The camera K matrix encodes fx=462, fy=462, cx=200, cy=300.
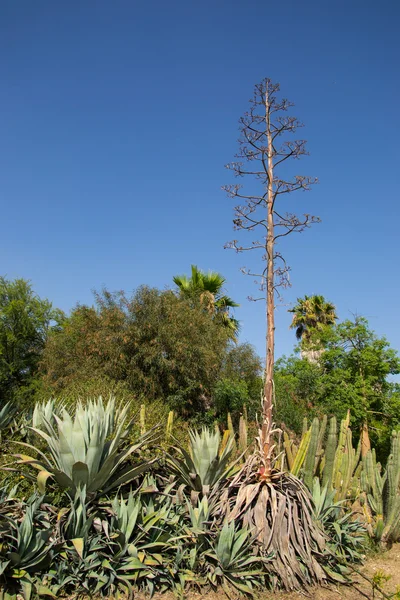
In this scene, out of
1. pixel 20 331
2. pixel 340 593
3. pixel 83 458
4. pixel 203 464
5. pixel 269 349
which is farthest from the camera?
pixel 20 331

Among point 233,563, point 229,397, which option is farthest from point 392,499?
point 229,397

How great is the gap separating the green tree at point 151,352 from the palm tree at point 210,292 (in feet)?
9.55

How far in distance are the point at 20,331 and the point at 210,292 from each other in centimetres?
1007

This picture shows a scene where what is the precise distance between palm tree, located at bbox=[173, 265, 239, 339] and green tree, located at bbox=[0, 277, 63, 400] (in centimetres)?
792

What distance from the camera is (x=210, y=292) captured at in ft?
72.3

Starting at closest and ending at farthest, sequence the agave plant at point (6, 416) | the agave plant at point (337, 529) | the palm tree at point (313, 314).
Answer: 1. the agave plant at point (337, 529)
2. the agave plant at point (6, 416)
3. the palm tree at point (313, 314)

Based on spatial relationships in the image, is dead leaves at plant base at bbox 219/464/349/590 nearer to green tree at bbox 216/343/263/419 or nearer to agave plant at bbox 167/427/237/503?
A: agave plant at bbox 167/427/237/503

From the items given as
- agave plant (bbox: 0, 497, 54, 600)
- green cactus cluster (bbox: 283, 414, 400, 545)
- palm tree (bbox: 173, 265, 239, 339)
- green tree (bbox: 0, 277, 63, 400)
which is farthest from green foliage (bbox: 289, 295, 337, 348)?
agave plant (bbox: 0, 497, 54, 600)

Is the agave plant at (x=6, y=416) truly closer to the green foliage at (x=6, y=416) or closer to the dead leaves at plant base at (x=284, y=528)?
the green foliage at (x=6, y=416)

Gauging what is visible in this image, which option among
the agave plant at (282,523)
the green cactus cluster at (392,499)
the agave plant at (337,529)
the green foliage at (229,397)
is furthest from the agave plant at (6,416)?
the green foliage at (229,397)

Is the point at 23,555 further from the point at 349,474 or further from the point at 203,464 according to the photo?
the point at 349,474

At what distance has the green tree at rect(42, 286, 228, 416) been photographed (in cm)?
1605

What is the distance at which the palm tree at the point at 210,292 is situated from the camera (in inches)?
837

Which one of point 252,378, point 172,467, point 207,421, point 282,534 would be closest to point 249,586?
point 282,534
